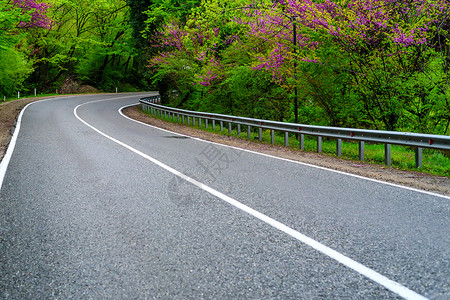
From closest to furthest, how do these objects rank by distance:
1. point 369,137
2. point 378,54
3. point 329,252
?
1. point 329,252
2. point 369,137
3. point 378,54

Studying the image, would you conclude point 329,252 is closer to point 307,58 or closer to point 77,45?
point 307,58

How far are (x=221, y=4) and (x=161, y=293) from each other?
21936 mm

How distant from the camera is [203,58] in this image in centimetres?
2314

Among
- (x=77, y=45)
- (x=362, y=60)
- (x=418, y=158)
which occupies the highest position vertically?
(x=77, y=45)

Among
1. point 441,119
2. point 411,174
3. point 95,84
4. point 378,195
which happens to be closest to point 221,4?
point 441,119

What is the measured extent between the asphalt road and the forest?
6295mm

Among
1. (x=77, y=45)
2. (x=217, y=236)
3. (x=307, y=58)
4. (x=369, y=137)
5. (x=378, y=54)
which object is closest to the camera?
(x=217, y=236)

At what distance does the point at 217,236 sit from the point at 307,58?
36.3 ft

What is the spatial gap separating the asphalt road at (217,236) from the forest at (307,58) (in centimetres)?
630

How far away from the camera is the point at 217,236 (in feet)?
14.3

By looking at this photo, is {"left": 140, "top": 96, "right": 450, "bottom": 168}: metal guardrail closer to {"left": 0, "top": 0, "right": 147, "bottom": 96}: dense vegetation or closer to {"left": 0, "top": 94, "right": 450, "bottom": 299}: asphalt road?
{"left": 0, "top": 94, "right": 450, "bottom": 299}: asphalt road

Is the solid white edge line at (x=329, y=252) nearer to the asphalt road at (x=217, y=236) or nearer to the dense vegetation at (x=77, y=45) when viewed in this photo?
the asphalt road at (x=217, y=236)

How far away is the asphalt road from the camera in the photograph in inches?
126

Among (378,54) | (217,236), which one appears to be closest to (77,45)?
(378,54)
